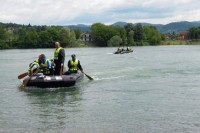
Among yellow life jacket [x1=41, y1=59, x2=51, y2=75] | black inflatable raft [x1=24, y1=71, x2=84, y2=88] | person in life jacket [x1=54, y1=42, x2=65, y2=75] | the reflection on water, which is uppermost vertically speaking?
person in life jacket [x1=54, y1=42, x2=65, y2=75]

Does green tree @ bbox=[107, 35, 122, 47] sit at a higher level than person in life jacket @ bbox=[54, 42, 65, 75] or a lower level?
lower

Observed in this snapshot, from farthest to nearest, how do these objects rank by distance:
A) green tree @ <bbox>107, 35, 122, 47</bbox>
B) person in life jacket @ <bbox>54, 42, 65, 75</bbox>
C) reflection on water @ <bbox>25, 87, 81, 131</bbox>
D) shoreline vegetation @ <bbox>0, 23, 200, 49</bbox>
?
green tree @ <bbox>107, 35, 122, 47</bbox> → shoreline vegetation @ <bbox>0, 23, 200, 49</bbox> → person in life jacket @ <bbox>54, 42, 65, 75</bbox> → reflection on water @ <bbox>25, 87, 81, 131</bbox>

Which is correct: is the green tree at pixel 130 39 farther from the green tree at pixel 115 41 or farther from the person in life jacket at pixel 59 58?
the person in life jacket at pixel 59 58

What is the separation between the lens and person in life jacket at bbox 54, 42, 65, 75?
17.6m

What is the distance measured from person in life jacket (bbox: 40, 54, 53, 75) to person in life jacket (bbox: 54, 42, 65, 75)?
27cm

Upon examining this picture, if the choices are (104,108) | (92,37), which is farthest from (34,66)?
(92,37)

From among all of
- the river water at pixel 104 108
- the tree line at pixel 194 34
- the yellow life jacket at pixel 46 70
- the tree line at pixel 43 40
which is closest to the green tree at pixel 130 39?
the tree line at pixel 43 40

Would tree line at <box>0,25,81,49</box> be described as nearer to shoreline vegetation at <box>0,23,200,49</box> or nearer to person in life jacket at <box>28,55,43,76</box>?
shoreline vegetation at <box>0,23,200,49</box>

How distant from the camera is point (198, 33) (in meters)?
147

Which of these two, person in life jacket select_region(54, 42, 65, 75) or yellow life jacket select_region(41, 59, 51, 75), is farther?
yellow life jacket select_region(41, 59, 51, 75)

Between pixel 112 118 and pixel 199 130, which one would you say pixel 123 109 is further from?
pixel 199 130

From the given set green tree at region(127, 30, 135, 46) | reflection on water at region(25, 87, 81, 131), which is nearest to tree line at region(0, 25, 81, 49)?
green tree at region(127, 30, 135, 46)

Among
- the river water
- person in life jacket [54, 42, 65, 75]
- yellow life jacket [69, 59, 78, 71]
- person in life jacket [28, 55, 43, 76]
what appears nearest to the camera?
the river water

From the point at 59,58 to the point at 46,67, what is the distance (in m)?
0.72
